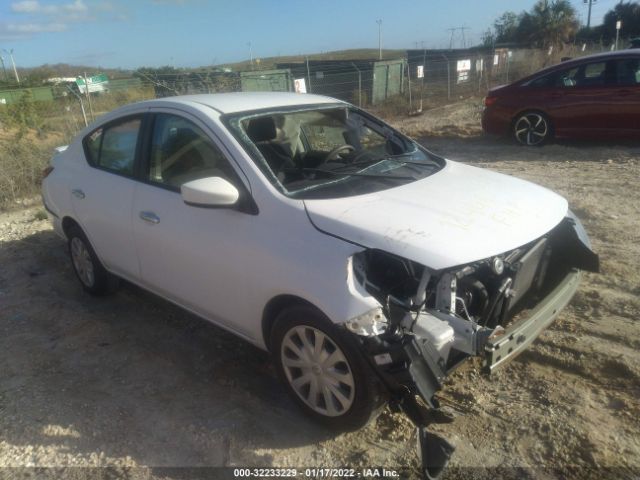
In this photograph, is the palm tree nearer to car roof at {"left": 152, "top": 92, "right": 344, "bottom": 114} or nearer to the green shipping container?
the green shipping container

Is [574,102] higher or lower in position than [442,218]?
lower

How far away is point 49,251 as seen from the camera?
614 centimetres

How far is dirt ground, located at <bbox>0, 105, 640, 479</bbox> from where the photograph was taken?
266 centimetres

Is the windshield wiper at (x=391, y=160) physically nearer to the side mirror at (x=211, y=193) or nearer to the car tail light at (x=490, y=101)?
the side mirror at (x=211, y=193)

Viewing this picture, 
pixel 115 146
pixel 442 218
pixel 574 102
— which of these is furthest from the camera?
pixel 574 102

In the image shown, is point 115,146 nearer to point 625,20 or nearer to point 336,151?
point 336,151

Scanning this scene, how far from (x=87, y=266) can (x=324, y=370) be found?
116 inches

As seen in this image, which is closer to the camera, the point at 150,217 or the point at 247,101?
the point at 150,217

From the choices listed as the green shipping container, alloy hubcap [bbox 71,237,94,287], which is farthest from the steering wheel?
the green shipping container

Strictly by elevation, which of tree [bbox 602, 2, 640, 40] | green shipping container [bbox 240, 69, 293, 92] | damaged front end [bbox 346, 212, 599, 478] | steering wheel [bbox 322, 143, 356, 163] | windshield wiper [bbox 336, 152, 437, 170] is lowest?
damaged front end [bbox 346, 212, 599, 478]

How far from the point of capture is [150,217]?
3.55 meters

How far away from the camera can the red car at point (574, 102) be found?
28.0 feet

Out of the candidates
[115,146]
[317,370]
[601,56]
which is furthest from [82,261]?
[601,56]

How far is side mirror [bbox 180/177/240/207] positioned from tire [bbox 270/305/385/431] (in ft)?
2.33
